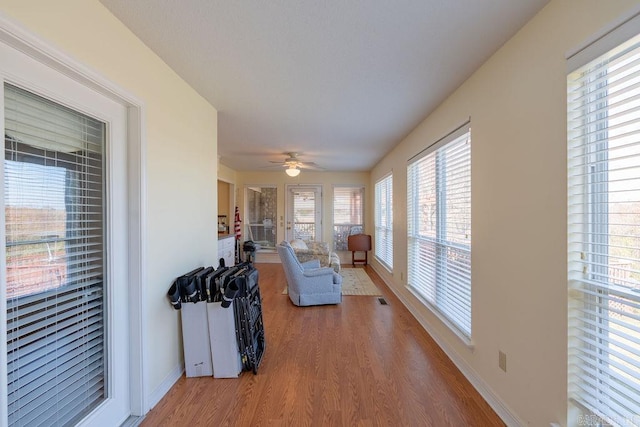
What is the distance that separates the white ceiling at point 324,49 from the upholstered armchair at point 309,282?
71.9 inches

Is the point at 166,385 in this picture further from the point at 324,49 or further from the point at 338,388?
A: the point at 324,49

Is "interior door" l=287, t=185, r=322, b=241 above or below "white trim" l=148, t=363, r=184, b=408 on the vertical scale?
above

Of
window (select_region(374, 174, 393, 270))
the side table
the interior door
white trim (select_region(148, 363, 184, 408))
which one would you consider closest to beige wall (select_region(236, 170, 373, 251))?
the interior door

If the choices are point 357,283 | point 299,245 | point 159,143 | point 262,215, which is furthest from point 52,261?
point 262,215

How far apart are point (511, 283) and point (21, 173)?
2.65 meters

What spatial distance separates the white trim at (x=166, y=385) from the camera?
182 centimetres

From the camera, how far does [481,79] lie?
1974 mm

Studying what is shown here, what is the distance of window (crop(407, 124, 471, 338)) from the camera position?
2297 mm

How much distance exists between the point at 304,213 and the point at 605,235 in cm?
614

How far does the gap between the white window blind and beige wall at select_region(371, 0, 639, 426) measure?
8.12ft

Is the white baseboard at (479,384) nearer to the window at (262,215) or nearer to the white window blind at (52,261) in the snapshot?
the white window blind at (52,261)

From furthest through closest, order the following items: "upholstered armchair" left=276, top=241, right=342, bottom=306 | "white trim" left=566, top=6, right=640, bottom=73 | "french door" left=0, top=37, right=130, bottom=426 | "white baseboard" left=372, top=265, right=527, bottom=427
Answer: "upholstered armchair" left=276, top=241, right=342, bottom=306
"white baseboard" left=372, top=265, right=527, bottom=427
"french door" left=0, top=37, right=130, bottom=426
"white trim" left=566, top=6, right=640, bottom=73

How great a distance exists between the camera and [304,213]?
7066 mm

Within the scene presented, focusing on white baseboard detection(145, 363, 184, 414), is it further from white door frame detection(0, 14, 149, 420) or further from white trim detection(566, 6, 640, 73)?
white trim detection(566, 6, 640, 73)
